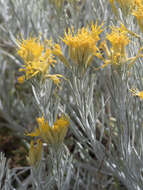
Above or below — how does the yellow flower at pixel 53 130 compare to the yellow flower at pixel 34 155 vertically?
above

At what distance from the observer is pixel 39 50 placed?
761 millimetres

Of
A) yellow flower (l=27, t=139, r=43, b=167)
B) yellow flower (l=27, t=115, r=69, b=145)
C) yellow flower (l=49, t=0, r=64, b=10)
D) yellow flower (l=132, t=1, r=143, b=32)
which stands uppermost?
yellow flower (l=49, t=0, r=64, b=10)

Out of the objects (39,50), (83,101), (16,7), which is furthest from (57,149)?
(16,7)

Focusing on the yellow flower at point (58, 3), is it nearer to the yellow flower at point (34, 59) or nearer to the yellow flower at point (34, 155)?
the yellow flower at point (34, 59)

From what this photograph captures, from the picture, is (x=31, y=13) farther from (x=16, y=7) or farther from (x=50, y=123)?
(x=50, y=123)

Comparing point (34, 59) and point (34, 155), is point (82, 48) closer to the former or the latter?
point (34, 59)

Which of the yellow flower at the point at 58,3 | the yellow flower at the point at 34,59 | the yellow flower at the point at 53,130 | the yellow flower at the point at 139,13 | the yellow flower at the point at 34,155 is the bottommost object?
the yellow flower at the point at 34,155

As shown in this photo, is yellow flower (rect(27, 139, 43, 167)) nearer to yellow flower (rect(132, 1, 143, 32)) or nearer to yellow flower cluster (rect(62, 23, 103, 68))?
yellow flower cluster (rect(62, 23, 103, 68))

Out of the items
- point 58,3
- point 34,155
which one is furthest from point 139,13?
point 34,155

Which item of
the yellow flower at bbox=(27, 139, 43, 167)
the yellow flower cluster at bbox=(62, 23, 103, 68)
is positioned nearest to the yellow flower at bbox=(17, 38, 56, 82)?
the yellow flower cluster at bbox=(62, 23, 103, 68)

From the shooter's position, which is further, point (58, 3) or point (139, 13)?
point (58, 3)

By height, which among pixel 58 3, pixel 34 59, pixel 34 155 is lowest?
pixel 34 155

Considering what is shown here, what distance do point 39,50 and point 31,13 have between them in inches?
25.5

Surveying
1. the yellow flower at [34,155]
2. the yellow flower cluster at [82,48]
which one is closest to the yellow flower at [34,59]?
the yellow flower cluster at [82,48]
